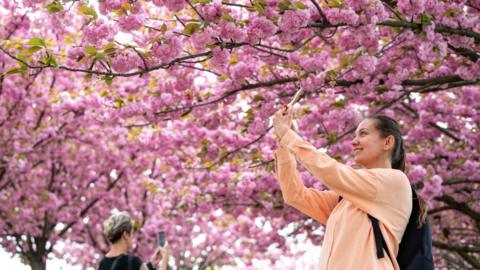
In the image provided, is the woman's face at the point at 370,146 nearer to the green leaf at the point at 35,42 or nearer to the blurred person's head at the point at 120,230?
the blurred person's head at the point at 120,230

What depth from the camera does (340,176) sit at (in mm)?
2936

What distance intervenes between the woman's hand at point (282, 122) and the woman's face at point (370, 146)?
0.41 m

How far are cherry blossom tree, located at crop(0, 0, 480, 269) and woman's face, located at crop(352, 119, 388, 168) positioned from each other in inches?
67.2

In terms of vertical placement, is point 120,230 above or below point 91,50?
below

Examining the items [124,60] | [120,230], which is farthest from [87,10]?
[120,230]

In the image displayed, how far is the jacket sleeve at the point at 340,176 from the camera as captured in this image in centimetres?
294

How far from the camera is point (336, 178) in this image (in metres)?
2.93

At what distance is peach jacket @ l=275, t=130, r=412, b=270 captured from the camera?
293 centimetres

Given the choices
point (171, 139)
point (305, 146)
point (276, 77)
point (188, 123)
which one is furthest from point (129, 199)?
point (305, 146)

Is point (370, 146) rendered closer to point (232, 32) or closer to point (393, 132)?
point (393, 132)

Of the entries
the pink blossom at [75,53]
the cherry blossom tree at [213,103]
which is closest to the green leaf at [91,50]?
the cherry blossom tree at [213,103]

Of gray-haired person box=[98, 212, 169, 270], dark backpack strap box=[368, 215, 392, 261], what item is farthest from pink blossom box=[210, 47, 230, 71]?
dark backpack strap box=[368, 215, 392, 261]

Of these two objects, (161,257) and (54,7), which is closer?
(54,7)

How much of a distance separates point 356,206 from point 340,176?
7.8 inches
